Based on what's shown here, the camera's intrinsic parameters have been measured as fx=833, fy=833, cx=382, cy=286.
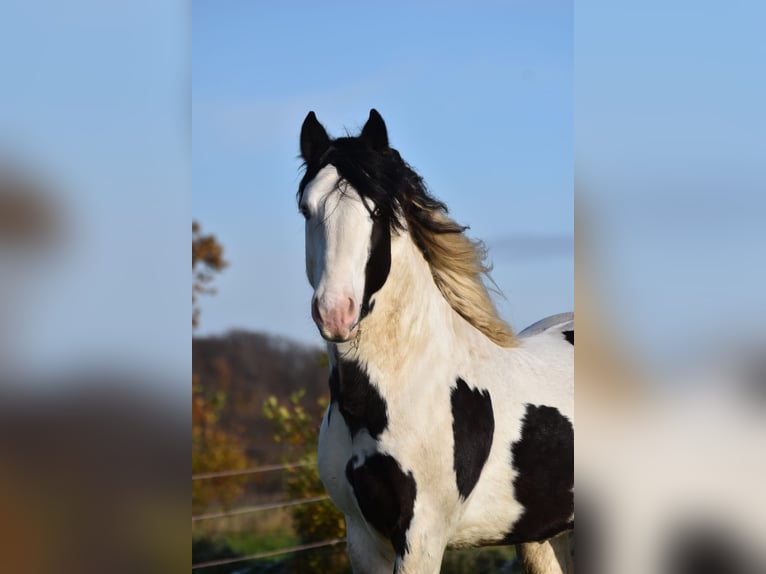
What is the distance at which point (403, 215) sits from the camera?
9.19ft

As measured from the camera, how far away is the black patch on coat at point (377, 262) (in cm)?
258

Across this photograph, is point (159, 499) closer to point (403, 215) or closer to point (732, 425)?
point (732, 425)

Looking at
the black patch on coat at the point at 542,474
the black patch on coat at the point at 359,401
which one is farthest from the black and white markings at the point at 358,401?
the black patch on coat at the point at 542,474

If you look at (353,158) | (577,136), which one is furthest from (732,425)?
(353,158)

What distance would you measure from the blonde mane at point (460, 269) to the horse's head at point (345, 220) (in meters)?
0.36

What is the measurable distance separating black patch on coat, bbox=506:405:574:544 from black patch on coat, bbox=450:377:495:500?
0.19 meters

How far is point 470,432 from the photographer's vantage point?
290cm

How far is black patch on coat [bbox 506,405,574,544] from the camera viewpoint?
3.12 meters

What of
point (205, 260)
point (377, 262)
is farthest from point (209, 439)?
point (377, 262)

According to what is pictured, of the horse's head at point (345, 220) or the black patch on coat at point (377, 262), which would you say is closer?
the horse's head at point (345, 220)

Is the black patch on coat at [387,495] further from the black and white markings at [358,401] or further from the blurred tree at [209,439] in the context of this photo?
the blurred tree at [209,439]

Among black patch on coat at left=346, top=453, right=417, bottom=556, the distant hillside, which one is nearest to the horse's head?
black patch on coat at left=346, top=453, right=417, bottom=556

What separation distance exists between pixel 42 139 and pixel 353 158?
2.09 meters

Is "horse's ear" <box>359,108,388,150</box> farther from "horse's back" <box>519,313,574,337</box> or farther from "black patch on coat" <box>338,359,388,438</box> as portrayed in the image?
"horse's back" <box>519,313,574,337</box>
